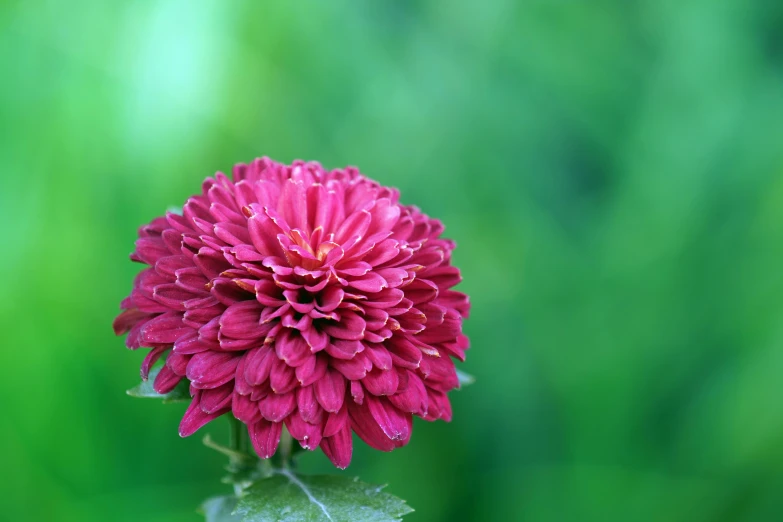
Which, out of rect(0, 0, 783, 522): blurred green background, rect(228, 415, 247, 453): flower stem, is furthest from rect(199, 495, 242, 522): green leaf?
rect(0, 0, 783, 522): blurred green background

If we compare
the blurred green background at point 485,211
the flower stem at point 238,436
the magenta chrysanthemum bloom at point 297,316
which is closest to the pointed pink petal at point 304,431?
the magenta chrysanthemum bloom at point 297,316

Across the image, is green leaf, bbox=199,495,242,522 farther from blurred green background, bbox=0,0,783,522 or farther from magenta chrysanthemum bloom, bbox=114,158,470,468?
blurred green background, bbox=0,0,783,522

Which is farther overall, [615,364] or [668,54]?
[668,54]

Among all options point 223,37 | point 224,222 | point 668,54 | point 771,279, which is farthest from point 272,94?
point 771,279

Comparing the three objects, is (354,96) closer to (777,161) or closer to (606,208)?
(606,208)

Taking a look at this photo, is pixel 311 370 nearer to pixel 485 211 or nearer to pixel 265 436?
pixel 265 436

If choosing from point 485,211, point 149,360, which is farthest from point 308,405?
point 485,211
